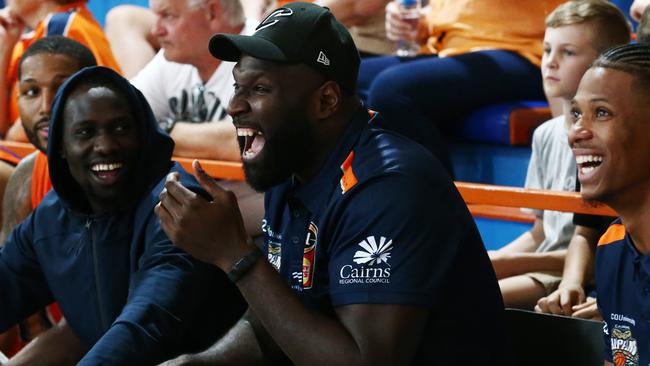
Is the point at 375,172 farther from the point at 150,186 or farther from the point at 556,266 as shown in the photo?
the point at 556,266

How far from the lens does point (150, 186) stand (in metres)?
2.58

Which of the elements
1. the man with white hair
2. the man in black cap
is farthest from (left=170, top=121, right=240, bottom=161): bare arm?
the man in black cap

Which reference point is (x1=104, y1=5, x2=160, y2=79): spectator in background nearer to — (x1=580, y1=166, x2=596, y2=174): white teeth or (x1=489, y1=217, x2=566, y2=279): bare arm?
(x1=489, y1=217, x2=566, y2=279): bare arm

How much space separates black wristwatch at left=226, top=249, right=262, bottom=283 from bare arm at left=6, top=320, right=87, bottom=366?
92 centimetres

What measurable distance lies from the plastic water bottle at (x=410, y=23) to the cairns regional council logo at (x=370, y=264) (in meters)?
2.12

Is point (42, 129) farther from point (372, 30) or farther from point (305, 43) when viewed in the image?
point (305, 43)

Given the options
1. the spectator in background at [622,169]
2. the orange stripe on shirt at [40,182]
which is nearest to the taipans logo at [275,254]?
the spectator in background at [622,169]

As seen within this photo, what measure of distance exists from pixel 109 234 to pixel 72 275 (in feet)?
0.47

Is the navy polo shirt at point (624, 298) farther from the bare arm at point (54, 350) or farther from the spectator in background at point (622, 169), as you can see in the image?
the bare arm at point (54, 350)

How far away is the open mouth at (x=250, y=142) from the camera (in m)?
2.10

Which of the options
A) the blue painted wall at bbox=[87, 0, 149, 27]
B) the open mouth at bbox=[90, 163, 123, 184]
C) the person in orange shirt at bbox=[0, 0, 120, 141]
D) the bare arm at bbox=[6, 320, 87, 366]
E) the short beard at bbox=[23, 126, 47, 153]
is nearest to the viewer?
the open mouth at bbox=[90, 163, 123, 184]

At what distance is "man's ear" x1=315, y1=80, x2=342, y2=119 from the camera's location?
2080 millimetres

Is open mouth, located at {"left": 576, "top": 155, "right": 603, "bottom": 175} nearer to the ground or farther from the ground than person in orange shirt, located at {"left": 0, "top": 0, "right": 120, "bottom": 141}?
farther from the ground

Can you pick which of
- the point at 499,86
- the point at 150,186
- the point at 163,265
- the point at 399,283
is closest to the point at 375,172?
the point at 399,283
